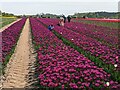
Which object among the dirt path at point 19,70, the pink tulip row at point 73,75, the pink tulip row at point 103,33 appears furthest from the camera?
the pink tulip row at point 103,33

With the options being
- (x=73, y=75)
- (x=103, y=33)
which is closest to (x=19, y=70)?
(x=73, y=75)

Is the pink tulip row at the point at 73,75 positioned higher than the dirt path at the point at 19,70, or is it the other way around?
the pink tulip row at the point at 73,75

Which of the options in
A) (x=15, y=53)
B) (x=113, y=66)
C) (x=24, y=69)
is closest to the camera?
(x=113, y=66)

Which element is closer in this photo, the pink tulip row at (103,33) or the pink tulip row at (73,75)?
the pink tulip row at (73,75)

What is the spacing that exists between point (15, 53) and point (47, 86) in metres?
8.55

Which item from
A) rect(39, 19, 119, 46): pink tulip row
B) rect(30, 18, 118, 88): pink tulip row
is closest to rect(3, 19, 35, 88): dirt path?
rect(30, 18, 118, 88): pink tulip row

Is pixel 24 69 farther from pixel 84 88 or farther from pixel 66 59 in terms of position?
pixel 84 88

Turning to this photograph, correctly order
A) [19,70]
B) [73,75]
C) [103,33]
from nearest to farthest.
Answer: [73,75], [19,70], [103,33]

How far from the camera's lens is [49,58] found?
13141 mm

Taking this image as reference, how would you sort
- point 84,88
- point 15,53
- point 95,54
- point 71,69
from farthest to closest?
point 15,53 < point 95,54 < point 71,69 < point 84,88

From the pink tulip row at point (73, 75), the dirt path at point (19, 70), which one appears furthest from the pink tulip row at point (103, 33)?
the pink tulip row at point (73, 75)

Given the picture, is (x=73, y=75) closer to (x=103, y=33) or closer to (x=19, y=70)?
(x=19, y=70)

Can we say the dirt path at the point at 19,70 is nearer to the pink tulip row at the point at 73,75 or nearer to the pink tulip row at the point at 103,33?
the pink tulip row at the point at 73,75

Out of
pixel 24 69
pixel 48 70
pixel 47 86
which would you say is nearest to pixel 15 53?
pixel 24 69
